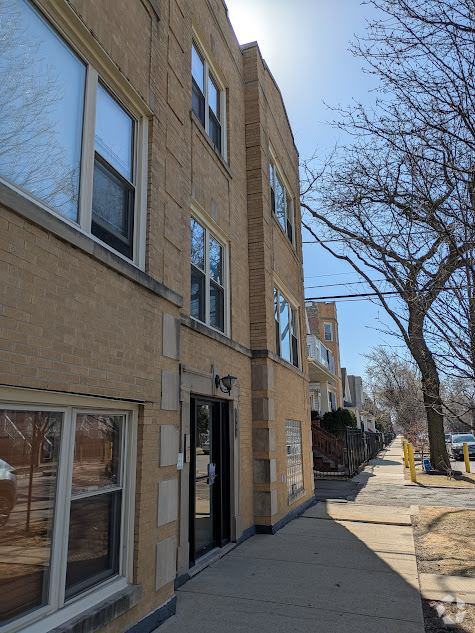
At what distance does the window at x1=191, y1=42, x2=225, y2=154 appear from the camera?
299 inches

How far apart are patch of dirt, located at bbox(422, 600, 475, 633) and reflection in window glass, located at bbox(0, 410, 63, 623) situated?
11.3 feet

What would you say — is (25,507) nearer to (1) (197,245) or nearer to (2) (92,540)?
(2) (92,540)

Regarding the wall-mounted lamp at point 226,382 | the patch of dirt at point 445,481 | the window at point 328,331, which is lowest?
the patch of dirt at point 445,481

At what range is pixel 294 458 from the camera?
415 inches

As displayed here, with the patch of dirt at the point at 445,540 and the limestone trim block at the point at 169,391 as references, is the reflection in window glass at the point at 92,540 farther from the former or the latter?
the patch of dirt at the point at 445,540

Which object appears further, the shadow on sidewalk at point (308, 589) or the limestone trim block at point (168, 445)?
the limestone trim block at point (168, 445)

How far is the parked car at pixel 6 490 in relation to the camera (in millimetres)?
2908

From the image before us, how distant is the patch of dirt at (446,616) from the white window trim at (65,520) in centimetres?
282

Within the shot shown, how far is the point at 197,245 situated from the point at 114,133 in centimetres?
268

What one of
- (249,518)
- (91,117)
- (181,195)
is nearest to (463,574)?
(249,518)

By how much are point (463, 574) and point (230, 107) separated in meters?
8.48

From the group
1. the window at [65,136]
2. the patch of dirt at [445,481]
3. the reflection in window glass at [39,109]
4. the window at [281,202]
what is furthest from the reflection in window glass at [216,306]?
the patch of dirt at [445,481]

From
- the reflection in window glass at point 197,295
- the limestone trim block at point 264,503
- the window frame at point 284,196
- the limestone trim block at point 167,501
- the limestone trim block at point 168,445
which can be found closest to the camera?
the limestone trim block at point 167,501

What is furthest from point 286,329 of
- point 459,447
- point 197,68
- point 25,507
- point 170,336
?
point 459,447
